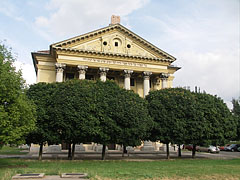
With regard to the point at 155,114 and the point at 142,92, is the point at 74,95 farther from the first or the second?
the point at 142,92

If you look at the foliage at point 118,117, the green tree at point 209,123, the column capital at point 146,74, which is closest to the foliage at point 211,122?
the green tree at point 209,123

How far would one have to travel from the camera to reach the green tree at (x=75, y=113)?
20.6 metres

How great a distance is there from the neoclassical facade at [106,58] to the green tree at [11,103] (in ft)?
67.2

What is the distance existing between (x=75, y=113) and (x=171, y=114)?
1016 centimetres

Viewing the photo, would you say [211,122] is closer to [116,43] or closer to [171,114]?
[171,114]

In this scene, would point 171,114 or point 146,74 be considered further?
point 146,74

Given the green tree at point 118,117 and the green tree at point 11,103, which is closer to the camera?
the green tree at point 11,103

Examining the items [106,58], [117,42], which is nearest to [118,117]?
[106,58]

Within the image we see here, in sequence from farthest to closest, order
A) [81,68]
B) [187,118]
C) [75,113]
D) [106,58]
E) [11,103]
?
[106,58]
[81,68]
[187,118]
[75,113]
[11,103]

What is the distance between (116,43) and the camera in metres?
40.8

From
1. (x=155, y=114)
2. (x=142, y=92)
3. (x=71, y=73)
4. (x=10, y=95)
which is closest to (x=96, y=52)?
(x=71, y=73)

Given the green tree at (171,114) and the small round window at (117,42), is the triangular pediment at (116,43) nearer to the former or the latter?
the small round window at (117,42)

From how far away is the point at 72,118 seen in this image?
20.6 metres

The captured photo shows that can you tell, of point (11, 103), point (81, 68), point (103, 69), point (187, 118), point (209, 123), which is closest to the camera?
point (11, 103)
